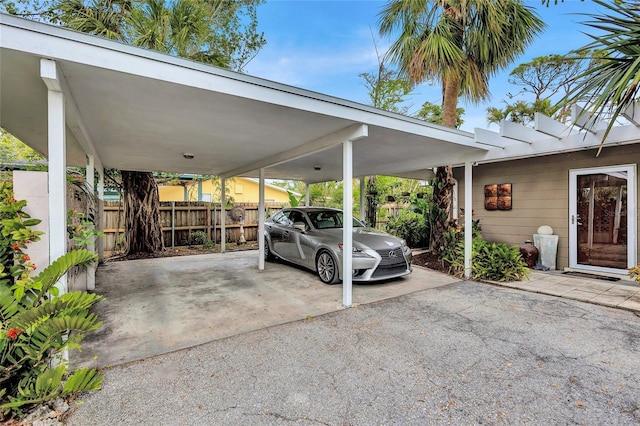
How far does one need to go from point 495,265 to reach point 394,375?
13.4 ft

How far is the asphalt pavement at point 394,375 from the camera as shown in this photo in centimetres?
193

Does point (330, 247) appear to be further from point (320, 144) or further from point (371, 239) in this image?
point (320, 144)

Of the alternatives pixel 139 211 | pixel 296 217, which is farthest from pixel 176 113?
pixel 139 211

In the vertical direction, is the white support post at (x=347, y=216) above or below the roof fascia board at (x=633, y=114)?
below

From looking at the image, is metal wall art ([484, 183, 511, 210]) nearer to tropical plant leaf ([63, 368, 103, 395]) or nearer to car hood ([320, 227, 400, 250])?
car hood ([320, 227, 400, 250])

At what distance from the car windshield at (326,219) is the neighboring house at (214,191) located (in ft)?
24.2

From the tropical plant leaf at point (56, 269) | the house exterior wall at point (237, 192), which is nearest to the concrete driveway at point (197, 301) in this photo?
the tropical plant leaf at point (56, 269)

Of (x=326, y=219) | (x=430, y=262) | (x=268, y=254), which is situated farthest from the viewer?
(x=268, y=254)

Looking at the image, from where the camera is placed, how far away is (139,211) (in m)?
7.97

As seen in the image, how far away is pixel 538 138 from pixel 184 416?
21.2 ft

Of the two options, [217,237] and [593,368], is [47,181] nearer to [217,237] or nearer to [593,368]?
[593,368]

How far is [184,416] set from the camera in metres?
1.91

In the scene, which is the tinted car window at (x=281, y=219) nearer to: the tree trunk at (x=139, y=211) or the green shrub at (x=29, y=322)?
the tree trunk at (x=139, y=211)

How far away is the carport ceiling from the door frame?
7.42 ft
